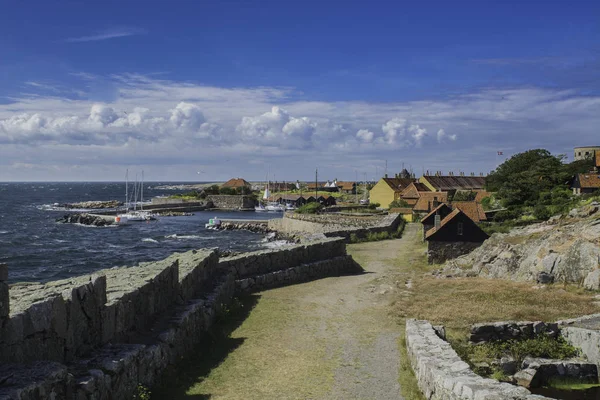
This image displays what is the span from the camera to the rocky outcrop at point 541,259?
19.2 metres

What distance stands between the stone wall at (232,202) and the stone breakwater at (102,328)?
361 feet

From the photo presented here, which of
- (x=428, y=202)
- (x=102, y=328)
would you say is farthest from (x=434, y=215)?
(x=102, y=328)

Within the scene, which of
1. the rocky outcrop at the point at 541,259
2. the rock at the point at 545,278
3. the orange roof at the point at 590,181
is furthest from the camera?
the orange roof at the point at 590,181

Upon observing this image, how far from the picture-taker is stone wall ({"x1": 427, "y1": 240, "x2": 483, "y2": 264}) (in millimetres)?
31469

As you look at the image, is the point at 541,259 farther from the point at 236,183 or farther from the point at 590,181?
the point at 236,183

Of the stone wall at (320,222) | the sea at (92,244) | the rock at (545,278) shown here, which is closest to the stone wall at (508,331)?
the rock at (545,278)

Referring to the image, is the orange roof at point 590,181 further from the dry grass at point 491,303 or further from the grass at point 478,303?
the dry grass at point 491,303

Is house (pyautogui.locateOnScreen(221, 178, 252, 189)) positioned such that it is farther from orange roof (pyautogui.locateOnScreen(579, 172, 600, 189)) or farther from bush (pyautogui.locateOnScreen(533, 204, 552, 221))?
bush (pyautogui.locateOnScreen(533, 204, 552, 221))

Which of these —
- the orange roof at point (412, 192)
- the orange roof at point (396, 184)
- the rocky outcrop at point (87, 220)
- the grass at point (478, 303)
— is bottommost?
the rocky outcrop at point (87, 220)

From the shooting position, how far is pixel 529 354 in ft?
40.7

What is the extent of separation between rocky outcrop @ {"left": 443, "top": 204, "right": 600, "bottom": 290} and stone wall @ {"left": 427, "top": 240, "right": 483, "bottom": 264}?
84.9 inches

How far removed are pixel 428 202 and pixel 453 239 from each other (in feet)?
101

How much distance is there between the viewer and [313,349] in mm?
13422

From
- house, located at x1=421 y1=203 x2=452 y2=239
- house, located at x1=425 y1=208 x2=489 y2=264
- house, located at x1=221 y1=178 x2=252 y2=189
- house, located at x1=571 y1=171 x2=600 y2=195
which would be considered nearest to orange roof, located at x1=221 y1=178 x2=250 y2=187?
house, located at x1=221 y1=178 x2=252 y2=189
